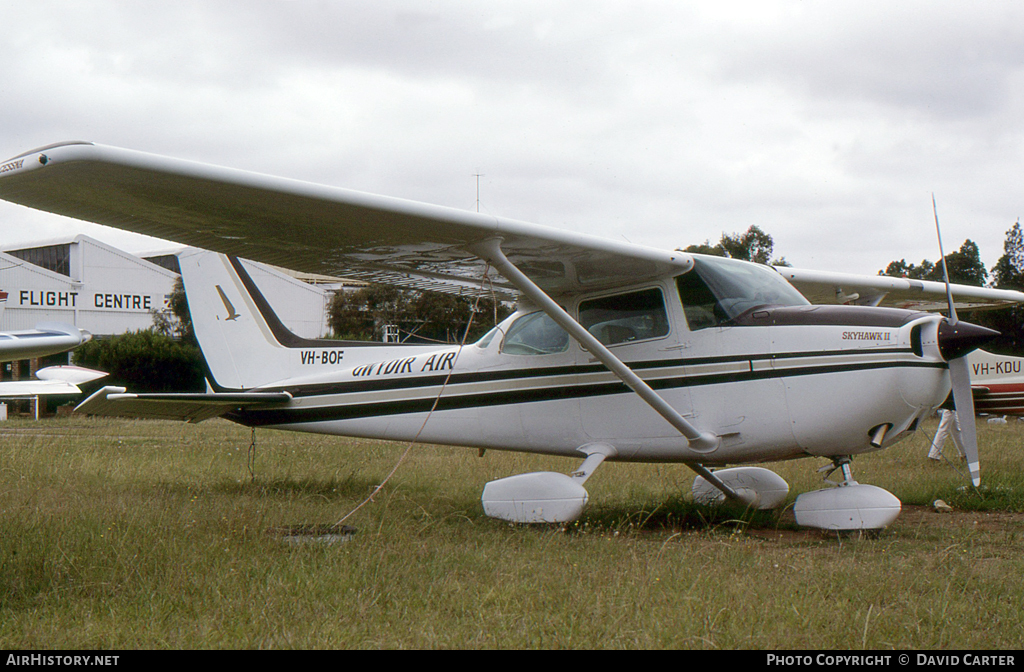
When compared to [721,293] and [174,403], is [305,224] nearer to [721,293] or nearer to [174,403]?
[174,403]

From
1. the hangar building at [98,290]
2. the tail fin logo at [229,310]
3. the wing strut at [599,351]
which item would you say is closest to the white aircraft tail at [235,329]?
the tail fin logo at [229,310]

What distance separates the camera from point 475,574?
14.9ft

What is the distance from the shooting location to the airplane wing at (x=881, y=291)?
8.62 meters

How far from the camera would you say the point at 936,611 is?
12.1ft

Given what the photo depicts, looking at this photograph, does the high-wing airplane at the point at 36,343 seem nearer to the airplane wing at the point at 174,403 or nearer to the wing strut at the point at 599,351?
the airplane wing at the point at 174,403

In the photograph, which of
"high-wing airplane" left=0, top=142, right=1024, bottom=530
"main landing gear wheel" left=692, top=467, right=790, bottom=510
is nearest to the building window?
"high-wing airplane" left=0, top=142, right=1024, bottom=530

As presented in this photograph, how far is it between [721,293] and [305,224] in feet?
10.6

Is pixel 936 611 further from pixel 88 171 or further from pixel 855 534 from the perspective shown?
pixel 88 171

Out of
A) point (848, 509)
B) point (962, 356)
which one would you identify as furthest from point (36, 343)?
point (962, 356)

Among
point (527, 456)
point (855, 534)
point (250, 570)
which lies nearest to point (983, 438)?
point (527, 456)

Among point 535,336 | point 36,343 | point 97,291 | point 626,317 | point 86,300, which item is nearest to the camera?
point 36,343

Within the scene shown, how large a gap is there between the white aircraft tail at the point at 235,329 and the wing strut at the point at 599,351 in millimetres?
3436

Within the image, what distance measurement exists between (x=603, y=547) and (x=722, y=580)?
1.12 metres

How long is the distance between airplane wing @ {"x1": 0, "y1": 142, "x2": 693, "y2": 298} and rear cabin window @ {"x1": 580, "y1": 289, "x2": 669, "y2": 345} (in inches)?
6.2
